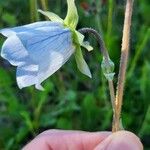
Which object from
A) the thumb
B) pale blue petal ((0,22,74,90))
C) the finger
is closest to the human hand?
the finger

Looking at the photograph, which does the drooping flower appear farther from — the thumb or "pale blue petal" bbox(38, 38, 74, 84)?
the thumb

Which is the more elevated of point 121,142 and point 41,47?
point 41,47

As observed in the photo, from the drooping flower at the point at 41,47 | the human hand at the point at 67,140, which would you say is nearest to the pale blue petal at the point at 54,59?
the drooping flower at the point at 41,47

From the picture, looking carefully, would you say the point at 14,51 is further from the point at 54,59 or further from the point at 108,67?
the point at 108,67

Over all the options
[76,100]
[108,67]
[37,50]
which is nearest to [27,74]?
[37,50]

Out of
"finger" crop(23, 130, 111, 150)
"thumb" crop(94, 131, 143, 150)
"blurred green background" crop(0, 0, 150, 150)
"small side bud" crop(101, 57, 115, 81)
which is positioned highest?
"small side bud" crop(101, 57, 115, 81)

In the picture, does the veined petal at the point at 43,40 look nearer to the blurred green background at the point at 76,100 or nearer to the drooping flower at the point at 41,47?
the drooping flower at the point at 41,47

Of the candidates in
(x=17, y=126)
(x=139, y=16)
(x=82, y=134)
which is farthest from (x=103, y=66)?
(x=139, y=16)
